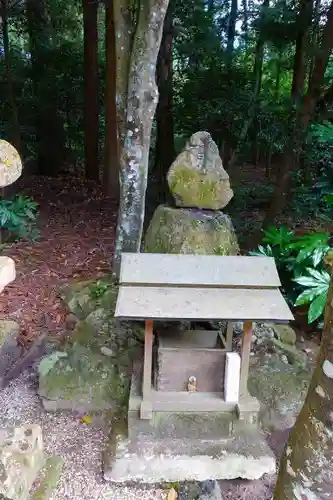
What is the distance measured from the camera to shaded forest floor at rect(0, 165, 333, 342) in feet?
12.5

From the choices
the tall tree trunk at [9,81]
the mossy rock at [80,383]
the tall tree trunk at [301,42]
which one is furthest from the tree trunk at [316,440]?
the tall tree trunk at [9,81]

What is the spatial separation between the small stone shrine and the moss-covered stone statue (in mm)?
468

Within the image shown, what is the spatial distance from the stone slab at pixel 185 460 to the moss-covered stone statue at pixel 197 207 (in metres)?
1.25

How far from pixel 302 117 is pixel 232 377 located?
3.82 metres

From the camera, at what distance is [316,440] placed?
104 cm

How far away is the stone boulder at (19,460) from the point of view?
2.11 m

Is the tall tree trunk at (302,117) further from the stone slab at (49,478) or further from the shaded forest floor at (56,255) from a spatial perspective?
the stone slab at (49,478)

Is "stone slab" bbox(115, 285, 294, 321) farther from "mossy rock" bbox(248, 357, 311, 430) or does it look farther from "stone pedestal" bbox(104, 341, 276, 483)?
"mossy rock" bbox(248, 357, 311, 430)

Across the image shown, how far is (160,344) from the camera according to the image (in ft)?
8.98

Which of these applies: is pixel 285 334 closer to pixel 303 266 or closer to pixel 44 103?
pixel 303 266

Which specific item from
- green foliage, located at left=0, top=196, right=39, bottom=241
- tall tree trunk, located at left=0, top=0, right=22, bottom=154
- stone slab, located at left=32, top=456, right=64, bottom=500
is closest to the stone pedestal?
stone slab, located at left=32, top=456, right=64, bottom=500

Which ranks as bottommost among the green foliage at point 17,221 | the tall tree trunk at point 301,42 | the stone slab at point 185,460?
the stone slab at point 185,460

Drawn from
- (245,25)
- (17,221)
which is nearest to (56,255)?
(17,221)

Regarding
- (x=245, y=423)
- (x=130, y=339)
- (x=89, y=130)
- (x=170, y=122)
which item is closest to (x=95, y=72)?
(x=89, y=130)
